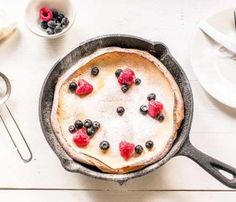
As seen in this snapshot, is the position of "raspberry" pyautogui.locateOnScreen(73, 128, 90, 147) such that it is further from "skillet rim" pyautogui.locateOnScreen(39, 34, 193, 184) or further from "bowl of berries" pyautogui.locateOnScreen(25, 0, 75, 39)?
"bowl of berries" pyautogui.locateOnScreen(25, 0, 75, 39)

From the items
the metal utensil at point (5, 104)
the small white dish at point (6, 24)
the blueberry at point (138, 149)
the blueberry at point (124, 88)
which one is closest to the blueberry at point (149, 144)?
the blueberry at point (138, 149)

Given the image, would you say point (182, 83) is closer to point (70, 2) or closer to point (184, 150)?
point (184, 150)

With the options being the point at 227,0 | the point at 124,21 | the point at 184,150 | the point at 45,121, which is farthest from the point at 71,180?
the point at 227,0

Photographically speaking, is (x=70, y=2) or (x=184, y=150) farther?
(x=70, y=2)

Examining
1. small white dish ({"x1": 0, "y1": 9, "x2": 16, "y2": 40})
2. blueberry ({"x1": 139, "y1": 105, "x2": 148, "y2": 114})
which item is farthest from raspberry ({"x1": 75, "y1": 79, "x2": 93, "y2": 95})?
small white dish ({"x1": 0, "y1": 9, "x2": 16, "y2": 40})

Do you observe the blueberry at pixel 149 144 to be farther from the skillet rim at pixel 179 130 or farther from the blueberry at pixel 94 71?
the blueberry at pixel 94 71

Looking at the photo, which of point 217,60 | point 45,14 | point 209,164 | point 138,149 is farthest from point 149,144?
point 45,14

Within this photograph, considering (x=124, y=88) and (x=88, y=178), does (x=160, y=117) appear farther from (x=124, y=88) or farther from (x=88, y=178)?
(x=88, y=178)

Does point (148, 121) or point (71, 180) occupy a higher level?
point (148, 121)
